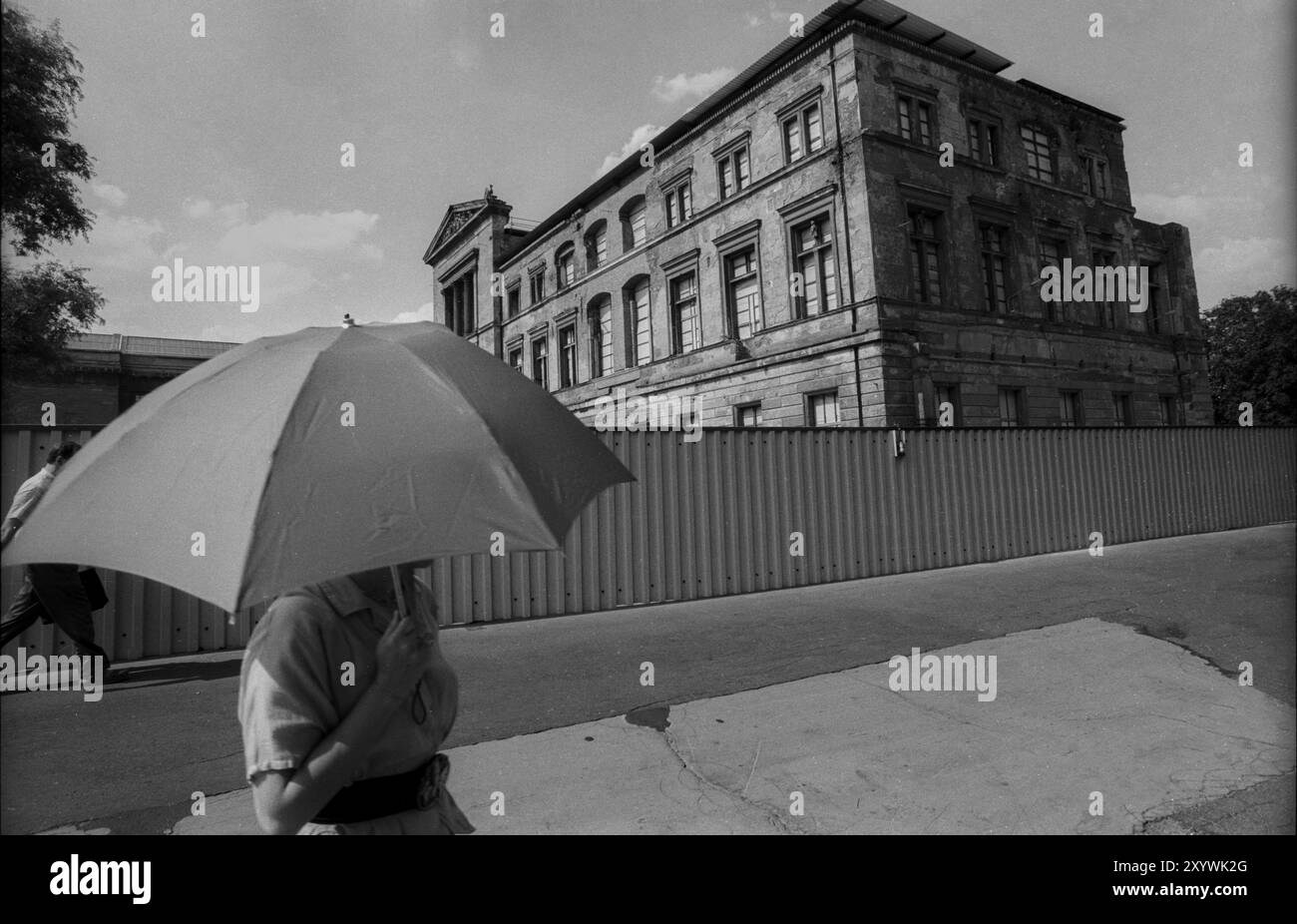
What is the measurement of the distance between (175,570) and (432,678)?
64 centimetres

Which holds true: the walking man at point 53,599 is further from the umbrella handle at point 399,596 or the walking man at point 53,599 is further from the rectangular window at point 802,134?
the rectangular window at point 802,134

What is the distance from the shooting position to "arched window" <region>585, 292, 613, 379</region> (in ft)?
94.0

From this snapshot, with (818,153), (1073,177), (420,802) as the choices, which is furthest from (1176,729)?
(1073,177)

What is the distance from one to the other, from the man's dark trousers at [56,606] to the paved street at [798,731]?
0.55 meters

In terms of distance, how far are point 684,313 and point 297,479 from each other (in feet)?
79.1

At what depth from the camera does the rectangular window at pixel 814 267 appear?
1969cm

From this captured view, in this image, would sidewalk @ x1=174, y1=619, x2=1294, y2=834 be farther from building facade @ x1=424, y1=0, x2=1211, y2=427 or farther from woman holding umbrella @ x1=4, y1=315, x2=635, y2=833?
building facade @ x1=424, y1=0, x2=1211, y2=427

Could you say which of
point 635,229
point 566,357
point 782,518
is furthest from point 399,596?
point 566,357

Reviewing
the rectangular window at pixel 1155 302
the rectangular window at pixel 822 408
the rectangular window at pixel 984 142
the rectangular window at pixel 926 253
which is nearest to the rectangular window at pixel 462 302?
the rectangular window at pixel 822 408

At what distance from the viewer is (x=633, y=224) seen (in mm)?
27078

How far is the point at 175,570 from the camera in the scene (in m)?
1.28

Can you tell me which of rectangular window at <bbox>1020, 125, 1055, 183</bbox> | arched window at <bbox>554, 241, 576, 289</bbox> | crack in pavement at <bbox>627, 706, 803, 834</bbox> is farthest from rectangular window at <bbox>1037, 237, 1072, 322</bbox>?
crack in pavement at <bbox>627, 706, 803, 834</bbox>

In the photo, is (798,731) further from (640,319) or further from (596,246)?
(596,246)

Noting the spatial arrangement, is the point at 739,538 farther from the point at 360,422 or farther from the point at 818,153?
the point at 818,153
